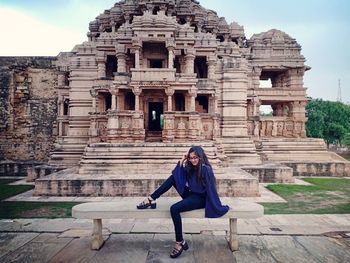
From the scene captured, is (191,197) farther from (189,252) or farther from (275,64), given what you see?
(275,64)

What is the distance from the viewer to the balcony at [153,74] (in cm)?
1456

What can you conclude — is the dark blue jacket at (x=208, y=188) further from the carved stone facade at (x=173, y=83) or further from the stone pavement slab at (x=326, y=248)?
the carved stone facade at (x=173, y=83)

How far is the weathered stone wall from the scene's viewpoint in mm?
21422

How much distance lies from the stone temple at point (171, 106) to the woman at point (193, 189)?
18.6 ft

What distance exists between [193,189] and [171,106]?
1040 centimetres

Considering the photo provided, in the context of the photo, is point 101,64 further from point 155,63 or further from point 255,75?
point 255,75

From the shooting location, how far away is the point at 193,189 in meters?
4.68

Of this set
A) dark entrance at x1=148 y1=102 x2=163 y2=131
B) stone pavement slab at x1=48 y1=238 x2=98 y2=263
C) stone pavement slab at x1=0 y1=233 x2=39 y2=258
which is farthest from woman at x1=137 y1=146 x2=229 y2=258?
dark entrance at x1=148 y1=102 x2=163 y2=131

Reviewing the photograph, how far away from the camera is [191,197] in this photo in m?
4.70

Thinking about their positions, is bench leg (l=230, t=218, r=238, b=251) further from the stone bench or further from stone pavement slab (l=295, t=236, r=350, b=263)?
stone pavement slab (l=295, t=236, r=350, b=263)

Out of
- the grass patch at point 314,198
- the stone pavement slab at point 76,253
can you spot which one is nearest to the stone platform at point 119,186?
the grass patch at point 314,198

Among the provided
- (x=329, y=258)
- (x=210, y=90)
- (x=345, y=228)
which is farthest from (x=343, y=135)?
(x=329, y=258)

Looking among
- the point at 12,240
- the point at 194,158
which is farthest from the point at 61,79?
the point at 194,158

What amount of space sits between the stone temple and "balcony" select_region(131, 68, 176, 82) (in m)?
0.06
